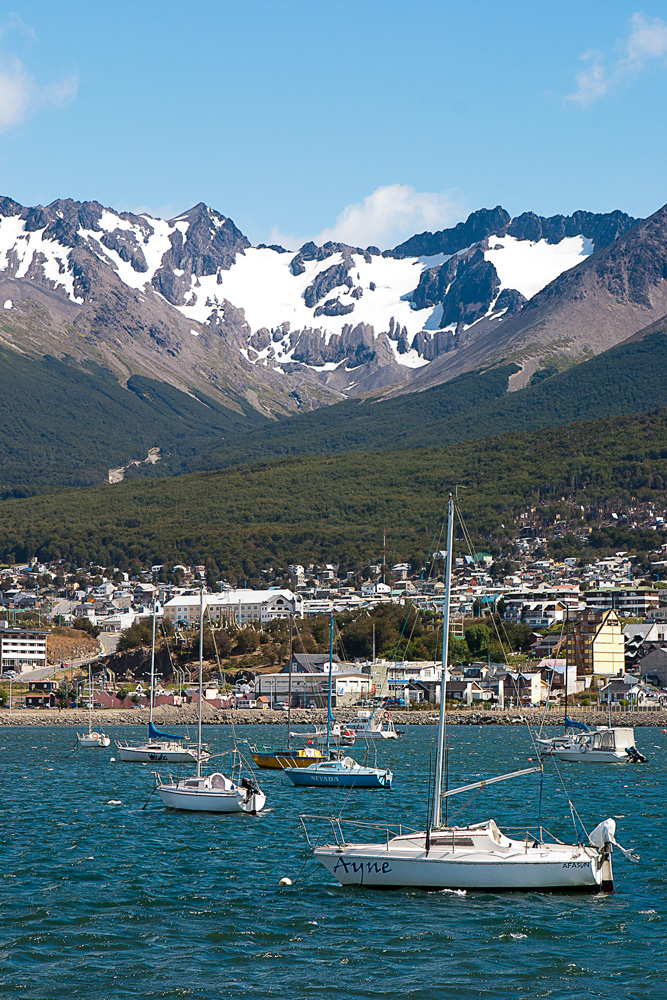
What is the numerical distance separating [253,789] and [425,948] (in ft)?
73.8

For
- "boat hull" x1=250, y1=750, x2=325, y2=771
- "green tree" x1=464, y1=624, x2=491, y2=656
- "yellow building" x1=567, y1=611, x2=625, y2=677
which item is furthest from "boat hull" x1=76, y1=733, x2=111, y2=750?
"green tree" x1=464, y1=624, x2=491, y2=656

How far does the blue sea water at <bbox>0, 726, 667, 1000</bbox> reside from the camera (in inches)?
993

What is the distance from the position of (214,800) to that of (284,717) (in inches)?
2986

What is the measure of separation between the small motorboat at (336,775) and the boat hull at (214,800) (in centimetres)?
1121

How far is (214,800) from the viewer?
50.1 metres

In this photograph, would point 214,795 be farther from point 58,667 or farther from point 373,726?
point 58,667

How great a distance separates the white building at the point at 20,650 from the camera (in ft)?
575

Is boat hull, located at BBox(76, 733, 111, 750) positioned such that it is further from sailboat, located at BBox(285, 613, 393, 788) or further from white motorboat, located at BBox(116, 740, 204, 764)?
sailboat, located at BBox(285, 613, 393, 788)

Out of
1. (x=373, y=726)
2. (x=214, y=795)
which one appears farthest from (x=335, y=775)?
(x=373, y=726)

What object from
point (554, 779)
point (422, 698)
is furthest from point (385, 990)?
point (422, 698)

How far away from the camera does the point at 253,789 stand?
49.3 m

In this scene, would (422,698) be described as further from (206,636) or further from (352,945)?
(352,945)

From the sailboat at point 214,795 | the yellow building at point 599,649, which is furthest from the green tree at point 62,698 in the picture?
the sailboat at point 214,795

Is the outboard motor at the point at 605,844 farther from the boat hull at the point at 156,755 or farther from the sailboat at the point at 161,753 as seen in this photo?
the sailboat at the point at 161,753
